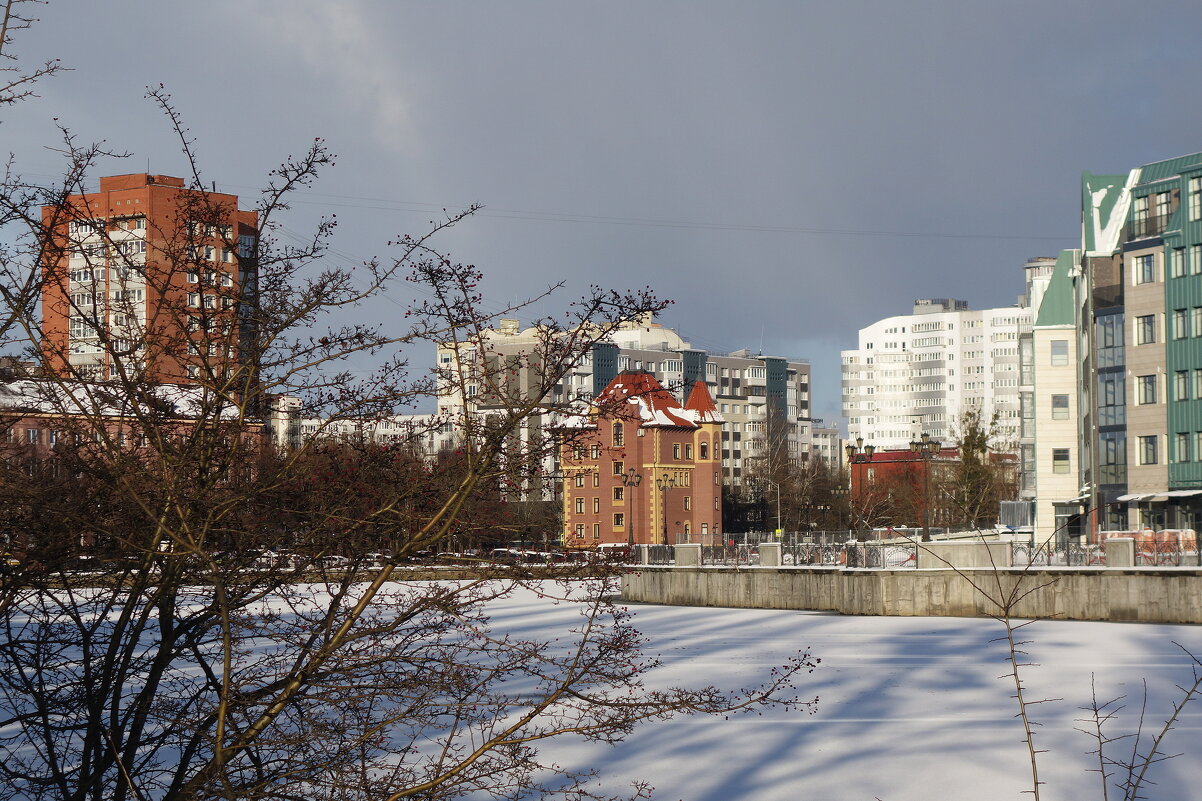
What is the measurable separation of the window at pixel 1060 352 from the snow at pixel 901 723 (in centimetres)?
3626

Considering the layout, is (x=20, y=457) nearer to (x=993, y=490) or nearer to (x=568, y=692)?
(x=568, y=692)

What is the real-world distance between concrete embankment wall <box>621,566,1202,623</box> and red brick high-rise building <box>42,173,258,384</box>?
91.6 ft

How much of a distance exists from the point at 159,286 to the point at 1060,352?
72.1 meters

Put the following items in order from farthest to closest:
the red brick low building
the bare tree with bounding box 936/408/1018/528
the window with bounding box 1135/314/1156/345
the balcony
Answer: the red brick low building, the bare tree with bounding box 936/408/1018/528, the window with bounding box 1135/314/1156/345, the balcony

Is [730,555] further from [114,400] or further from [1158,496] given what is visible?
[114,400]

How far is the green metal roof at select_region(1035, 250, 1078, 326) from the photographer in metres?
75.8

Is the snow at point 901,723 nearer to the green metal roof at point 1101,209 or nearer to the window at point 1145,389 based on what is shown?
the window at point 1145,389

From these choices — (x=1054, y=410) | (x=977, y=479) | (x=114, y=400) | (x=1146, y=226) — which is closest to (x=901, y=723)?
(x=114, y=400)

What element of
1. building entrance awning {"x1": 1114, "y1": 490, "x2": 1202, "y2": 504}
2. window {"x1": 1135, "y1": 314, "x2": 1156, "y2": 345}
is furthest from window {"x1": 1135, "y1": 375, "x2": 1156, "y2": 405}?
building entrance awning {"x1": 1114, "y1": 490, "x2": 1202, "y2": 504}

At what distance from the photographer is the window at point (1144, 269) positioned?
198ft

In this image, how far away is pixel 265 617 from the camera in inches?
305

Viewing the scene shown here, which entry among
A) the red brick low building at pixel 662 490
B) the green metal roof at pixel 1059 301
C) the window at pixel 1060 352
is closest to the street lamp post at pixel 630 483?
the red brick low building at pixel 662 490

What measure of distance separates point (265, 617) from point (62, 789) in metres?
1.41

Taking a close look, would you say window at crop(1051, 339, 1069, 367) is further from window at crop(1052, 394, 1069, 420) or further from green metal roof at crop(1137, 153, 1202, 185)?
green metal roof at crop(1137, 153, 1202, 185)
